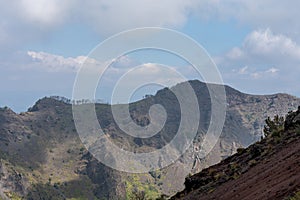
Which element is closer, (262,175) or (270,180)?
(270,180)

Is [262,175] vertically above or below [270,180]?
above

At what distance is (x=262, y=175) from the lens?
98.4 ft

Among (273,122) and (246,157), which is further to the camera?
(273,122)

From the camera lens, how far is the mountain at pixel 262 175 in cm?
2440

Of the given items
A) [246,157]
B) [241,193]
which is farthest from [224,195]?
[246,157]

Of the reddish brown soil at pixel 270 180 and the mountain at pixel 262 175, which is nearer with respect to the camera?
the reddish brown soil at pixel 270 180

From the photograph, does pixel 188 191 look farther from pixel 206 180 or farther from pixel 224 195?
pixel 224 195

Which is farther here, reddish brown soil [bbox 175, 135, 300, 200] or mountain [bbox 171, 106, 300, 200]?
mountain [bbox 171, 106, 300, 200]

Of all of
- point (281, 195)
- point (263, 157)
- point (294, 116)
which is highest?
point (294, 116)

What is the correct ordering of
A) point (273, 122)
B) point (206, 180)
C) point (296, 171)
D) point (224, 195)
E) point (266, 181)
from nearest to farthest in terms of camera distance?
point (296, 171) → point (266, 181) → point (224, 195) → point (206, 180) → point (273, 122)

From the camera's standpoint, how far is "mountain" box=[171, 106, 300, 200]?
961 inches

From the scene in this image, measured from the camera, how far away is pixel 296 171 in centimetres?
2559

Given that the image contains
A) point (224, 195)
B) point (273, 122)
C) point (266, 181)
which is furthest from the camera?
point (273, 122)

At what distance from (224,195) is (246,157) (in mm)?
12720
